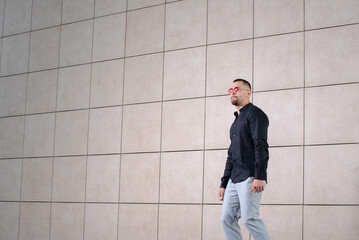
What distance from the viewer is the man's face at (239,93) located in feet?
14.2

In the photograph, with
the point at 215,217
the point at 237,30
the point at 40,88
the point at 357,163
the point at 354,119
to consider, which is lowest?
the point at 215,217

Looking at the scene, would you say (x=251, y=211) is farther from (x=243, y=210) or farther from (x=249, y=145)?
(x=249, y=145)

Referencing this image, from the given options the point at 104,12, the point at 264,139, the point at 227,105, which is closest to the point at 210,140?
the point at 227,105

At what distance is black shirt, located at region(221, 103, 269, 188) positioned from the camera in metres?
3.98

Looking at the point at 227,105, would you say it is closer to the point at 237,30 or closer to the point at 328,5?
the point at 237,30

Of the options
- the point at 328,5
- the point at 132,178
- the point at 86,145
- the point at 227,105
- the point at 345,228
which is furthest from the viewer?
the point at 86,145

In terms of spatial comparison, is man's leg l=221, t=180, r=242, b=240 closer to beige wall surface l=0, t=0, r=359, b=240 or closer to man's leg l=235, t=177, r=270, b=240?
man's leg l=235, t=177, r=270, b=240

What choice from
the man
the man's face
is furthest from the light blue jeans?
the man's face

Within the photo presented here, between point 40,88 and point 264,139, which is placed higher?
point 40,88

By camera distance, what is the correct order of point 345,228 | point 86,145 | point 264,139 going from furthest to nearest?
point 86,145 → point 345,228 → point 264,139

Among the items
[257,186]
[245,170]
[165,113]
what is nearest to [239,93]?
[245,170]

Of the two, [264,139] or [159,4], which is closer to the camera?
[264,139]

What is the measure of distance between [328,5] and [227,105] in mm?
1480

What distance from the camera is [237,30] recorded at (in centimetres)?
571
